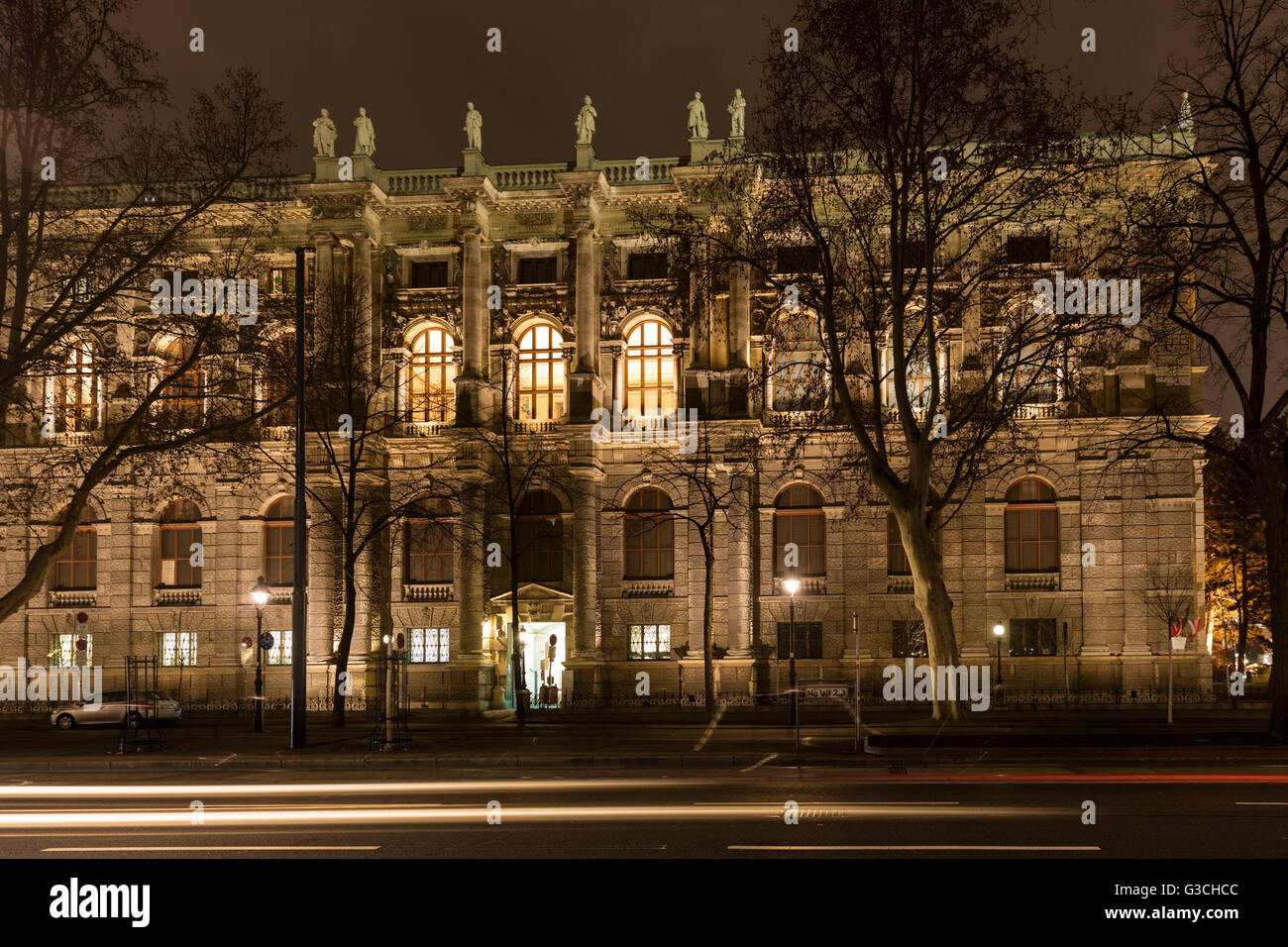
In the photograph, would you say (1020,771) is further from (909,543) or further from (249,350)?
(249,350)

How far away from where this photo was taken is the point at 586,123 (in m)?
52.1

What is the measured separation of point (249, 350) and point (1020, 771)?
781 inches

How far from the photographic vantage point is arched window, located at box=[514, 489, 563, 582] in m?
51.3

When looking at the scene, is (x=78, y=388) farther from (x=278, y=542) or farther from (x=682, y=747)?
(x=682, y=747)

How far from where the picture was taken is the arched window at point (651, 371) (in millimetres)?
52094

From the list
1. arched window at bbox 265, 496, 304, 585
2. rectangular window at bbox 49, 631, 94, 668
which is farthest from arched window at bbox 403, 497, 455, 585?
rectangular window at bbox 49, 631, 94, 668

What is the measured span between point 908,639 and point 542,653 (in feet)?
47.9

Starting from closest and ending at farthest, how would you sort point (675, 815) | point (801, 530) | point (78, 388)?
point (675, 815), point (78, 388), point (801, 530)

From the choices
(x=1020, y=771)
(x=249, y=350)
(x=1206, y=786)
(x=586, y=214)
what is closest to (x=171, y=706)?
(x=249, y=350)

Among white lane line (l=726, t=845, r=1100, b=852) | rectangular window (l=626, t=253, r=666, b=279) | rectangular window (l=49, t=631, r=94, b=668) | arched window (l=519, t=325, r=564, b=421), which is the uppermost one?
rectangular window (l=626, t=253, r=666, b=279)

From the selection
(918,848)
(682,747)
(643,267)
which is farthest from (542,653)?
(918,848)

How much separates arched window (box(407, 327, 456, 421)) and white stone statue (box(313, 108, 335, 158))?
329 inches

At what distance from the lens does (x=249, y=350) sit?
100.0ft

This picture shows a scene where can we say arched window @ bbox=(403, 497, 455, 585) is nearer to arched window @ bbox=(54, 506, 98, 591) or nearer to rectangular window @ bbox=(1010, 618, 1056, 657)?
arched window @ bbox=(54, 506, 98, 591)
